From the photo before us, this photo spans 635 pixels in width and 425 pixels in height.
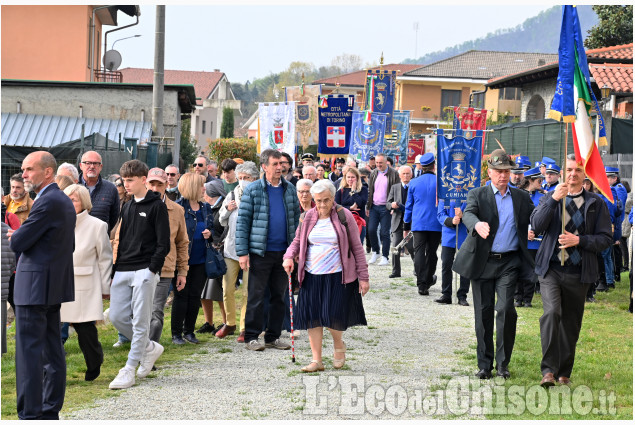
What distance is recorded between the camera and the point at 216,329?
10945 millimetres

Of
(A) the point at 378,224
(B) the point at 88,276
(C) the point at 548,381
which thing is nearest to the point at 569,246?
(C) the point at 548,381

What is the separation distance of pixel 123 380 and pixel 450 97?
234 ft

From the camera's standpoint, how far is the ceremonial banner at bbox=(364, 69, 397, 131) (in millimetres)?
24469

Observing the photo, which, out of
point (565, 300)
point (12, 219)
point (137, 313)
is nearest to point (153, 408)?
point (137, 313)

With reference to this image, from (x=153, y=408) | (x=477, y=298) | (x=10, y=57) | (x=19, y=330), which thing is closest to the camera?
(x=19, y=330)

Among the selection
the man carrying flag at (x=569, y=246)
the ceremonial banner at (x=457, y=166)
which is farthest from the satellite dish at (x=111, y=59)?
the man carrying flag at (x=569, y=246)

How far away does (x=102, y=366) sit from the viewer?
8758mm

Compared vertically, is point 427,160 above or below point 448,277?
above

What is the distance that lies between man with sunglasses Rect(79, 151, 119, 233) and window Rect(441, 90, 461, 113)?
68.1 m

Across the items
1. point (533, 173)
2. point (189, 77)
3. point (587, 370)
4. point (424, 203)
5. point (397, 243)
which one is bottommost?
point (587, 370)

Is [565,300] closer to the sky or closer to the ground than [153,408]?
closer to the sky

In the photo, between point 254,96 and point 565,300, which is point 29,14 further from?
point 254,96

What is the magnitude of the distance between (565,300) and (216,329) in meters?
4.52

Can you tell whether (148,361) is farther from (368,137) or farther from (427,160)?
(368,137)
